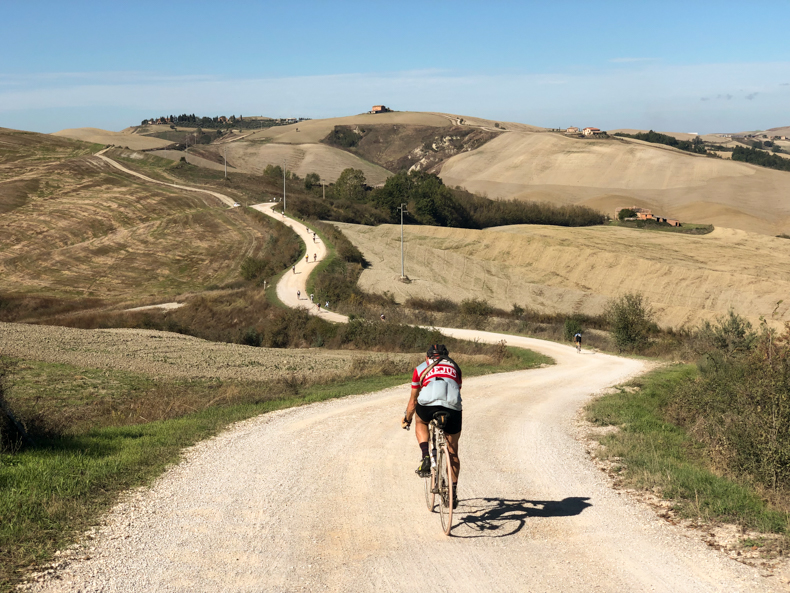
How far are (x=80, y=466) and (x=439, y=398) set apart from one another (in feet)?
19.2

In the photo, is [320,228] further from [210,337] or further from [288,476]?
[288,476]

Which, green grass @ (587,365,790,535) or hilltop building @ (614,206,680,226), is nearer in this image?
green grass @ (587,365,790,535)

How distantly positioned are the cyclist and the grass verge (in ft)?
13.7

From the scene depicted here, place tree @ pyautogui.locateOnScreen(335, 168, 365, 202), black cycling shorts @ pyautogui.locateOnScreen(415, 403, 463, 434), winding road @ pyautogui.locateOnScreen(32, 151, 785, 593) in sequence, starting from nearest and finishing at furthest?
1. winding road @ pyautogui.locateOnScreen(32, 151, 785, 593)
2. black cycling shorts @ pyautogui.locateOnScreen(415, 403, 463, 434)
3. tree @ pyautogui.locateOnScreen(335, 168, 365, 202)

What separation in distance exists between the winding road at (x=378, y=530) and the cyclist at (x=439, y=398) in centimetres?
87

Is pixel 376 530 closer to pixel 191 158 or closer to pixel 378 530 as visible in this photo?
pixel 378 530

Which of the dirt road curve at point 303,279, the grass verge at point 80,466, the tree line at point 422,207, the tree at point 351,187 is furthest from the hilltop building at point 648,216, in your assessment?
the grass verge at point 80,466

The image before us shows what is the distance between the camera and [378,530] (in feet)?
28.4

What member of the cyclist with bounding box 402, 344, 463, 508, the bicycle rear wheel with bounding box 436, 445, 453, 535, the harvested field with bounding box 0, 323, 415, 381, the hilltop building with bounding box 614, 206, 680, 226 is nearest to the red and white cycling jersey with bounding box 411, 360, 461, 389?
the cyclist with bounding box 402, 344, 463, 508

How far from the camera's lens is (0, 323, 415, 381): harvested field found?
1039 inches

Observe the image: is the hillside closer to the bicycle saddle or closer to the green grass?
the green grass

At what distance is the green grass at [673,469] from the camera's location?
9.05 m

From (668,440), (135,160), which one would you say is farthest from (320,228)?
(668,440)

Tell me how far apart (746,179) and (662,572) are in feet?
524
